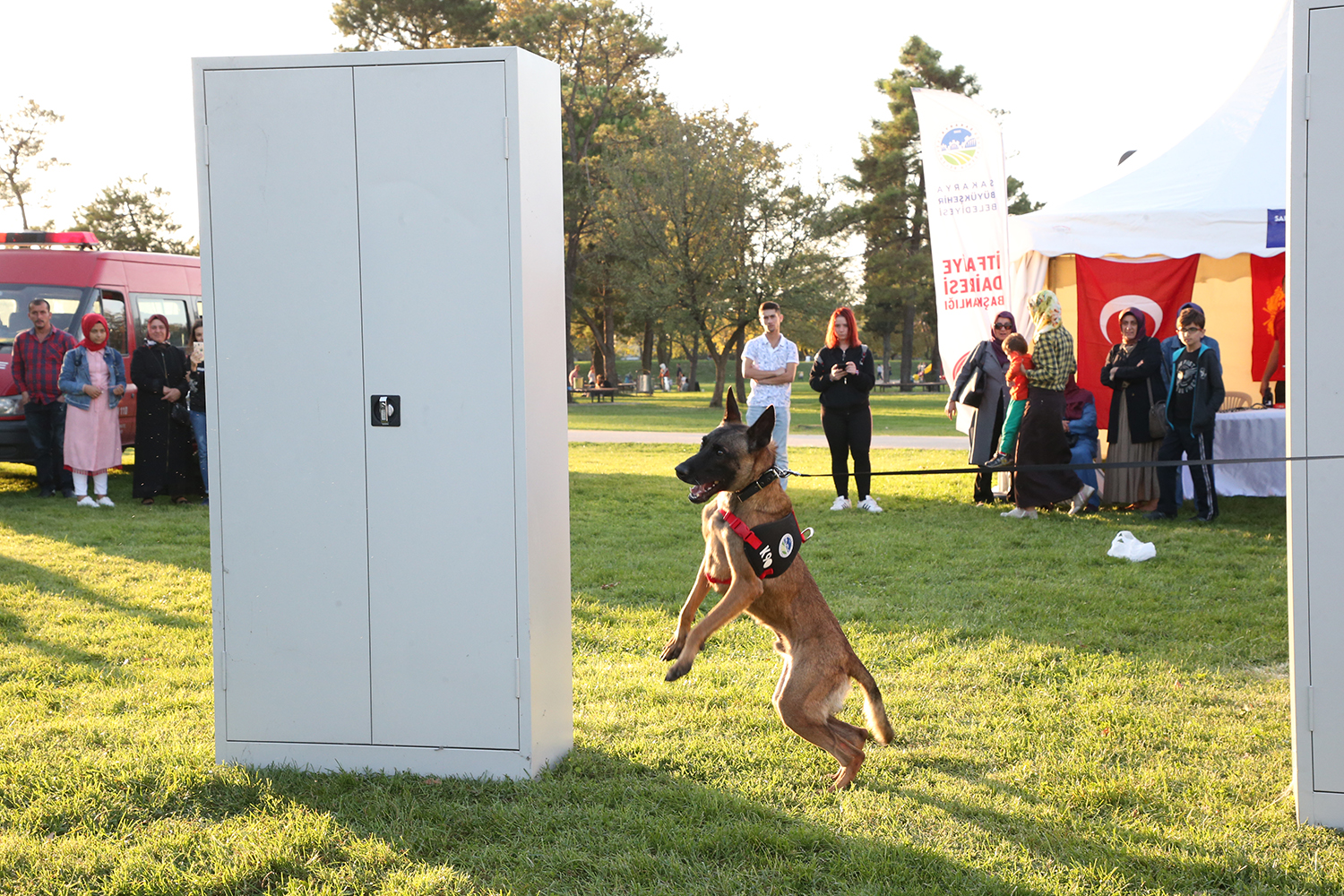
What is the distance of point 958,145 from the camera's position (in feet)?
43.6

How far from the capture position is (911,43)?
48750 millimetres

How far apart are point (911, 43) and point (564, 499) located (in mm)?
50543

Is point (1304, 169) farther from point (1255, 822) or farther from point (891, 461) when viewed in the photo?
point (891, 461)

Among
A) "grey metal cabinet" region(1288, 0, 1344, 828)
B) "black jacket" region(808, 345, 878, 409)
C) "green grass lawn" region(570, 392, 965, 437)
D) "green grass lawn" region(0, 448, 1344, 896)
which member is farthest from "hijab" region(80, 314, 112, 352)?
"green grass lawn" region(570, 392, 965, 437)

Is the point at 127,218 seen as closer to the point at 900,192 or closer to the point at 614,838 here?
the point at 900,192

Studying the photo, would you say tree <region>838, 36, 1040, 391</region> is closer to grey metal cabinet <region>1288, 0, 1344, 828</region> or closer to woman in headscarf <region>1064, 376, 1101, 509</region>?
woman in headscarf <region>1064, 376, 1101, 509</region>

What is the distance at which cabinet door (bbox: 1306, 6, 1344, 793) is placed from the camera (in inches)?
135

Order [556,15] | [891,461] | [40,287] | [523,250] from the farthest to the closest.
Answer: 1. [556,15]
2. [891,461]
3. [40,287]
4. [523,250]

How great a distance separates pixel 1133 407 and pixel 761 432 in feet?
25.5

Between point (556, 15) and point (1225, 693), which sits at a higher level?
point (556, 15)

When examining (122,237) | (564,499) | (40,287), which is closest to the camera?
(564,499)

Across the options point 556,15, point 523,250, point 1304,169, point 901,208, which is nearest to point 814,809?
point 523,250

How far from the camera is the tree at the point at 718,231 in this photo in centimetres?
3653

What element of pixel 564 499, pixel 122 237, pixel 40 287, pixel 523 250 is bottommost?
pixel 564 499
